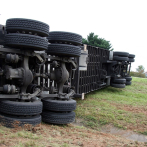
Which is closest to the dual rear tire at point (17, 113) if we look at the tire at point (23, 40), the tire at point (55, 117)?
the tire at point (55, 117)

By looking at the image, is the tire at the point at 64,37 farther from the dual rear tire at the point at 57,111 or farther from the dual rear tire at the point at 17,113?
the dual rear tire at the point at 17,113

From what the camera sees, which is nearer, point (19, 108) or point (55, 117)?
point (19, 108)

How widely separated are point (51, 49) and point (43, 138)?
2.70 meters

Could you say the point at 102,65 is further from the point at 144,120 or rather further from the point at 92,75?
the point at 144,120

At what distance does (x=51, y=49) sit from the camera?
6.04 m

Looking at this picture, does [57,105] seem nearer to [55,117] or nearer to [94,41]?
[55,117]

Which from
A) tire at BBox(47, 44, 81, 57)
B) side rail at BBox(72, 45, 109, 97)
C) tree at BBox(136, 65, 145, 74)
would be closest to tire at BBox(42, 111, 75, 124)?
tire at BBox(47, 44, 81, 57)

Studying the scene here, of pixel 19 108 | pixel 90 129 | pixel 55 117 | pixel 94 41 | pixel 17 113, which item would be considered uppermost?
pixel 94 41

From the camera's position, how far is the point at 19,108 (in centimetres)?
481

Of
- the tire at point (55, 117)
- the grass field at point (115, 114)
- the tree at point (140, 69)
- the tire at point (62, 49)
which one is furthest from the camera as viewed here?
the tree at point (140, 69)

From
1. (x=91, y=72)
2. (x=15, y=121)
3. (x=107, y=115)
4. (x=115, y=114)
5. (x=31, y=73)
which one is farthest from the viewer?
(x=91, y=72)

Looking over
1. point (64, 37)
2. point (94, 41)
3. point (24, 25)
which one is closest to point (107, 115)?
point (64, 37)

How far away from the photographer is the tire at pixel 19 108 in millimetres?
4812

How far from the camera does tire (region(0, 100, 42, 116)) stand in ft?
15.8
